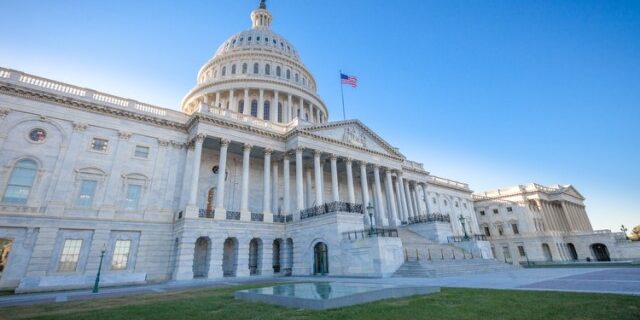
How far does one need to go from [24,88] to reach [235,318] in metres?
27.4

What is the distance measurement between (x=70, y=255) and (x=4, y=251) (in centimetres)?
359

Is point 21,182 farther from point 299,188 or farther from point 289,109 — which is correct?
point 289,109

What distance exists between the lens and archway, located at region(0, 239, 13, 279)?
19844mm

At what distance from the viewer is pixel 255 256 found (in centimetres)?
2877

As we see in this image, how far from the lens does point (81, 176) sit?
78.0 feet

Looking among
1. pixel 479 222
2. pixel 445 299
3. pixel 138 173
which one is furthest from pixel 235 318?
pixel 479 222

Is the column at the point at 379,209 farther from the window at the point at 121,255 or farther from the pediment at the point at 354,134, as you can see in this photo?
the window at the point at 121,255

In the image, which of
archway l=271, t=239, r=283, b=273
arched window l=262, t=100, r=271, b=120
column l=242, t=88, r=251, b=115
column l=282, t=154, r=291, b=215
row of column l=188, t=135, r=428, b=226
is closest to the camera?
row of column l=188, t=135, r=428, b=226

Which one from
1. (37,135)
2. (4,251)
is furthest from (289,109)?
(4,251)

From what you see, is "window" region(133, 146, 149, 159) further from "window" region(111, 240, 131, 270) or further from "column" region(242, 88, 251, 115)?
"column" region(242, 88, 251, 115)

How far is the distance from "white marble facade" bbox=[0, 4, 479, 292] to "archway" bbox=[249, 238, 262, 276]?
0.46 ft

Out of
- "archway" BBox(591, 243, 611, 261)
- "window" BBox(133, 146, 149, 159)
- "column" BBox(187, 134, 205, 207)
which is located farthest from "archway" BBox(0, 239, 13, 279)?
"archway" BBox(591, 243, 611, 261)

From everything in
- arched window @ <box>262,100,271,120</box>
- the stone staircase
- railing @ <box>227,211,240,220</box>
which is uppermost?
arched window @ <box>262,100,271,120</box>

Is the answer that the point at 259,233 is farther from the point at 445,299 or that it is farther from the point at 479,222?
the point at 479,222
